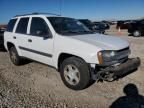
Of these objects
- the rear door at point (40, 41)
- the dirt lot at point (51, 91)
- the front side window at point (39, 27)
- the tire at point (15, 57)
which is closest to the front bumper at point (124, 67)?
the dirt lot at point (51, 91)

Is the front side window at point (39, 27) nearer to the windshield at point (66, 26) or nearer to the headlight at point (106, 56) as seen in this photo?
the windshield at point (66, 26)

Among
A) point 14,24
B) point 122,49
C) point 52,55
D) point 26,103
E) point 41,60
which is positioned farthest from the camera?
point 14,24

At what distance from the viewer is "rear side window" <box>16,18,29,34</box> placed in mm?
6254

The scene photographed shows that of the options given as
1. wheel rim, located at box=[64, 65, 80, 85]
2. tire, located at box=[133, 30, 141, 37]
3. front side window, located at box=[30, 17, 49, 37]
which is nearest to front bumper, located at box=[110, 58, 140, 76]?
wheel rim, located at box=[64, 65, 80, 85]

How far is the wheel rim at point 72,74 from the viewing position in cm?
465

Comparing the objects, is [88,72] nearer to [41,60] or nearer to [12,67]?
[41,60]

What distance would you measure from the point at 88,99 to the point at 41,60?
202cm

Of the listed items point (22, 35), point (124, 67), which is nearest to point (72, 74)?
point (124, 67)

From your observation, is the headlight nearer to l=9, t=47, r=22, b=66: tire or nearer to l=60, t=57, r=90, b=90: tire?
l=60, t=57, r=90, b=90: tire

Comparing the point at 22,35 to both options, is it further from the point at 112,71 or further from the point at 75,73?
the point at 112,71

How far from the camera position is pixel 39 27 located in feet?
18.4

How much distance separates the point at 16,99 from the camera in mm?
4355

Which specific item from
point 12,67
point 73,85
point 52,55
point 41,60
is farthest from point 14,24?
point 73,85

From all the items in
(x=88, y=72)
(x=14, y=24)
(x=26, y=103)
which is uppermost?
(x=14, y=24)
